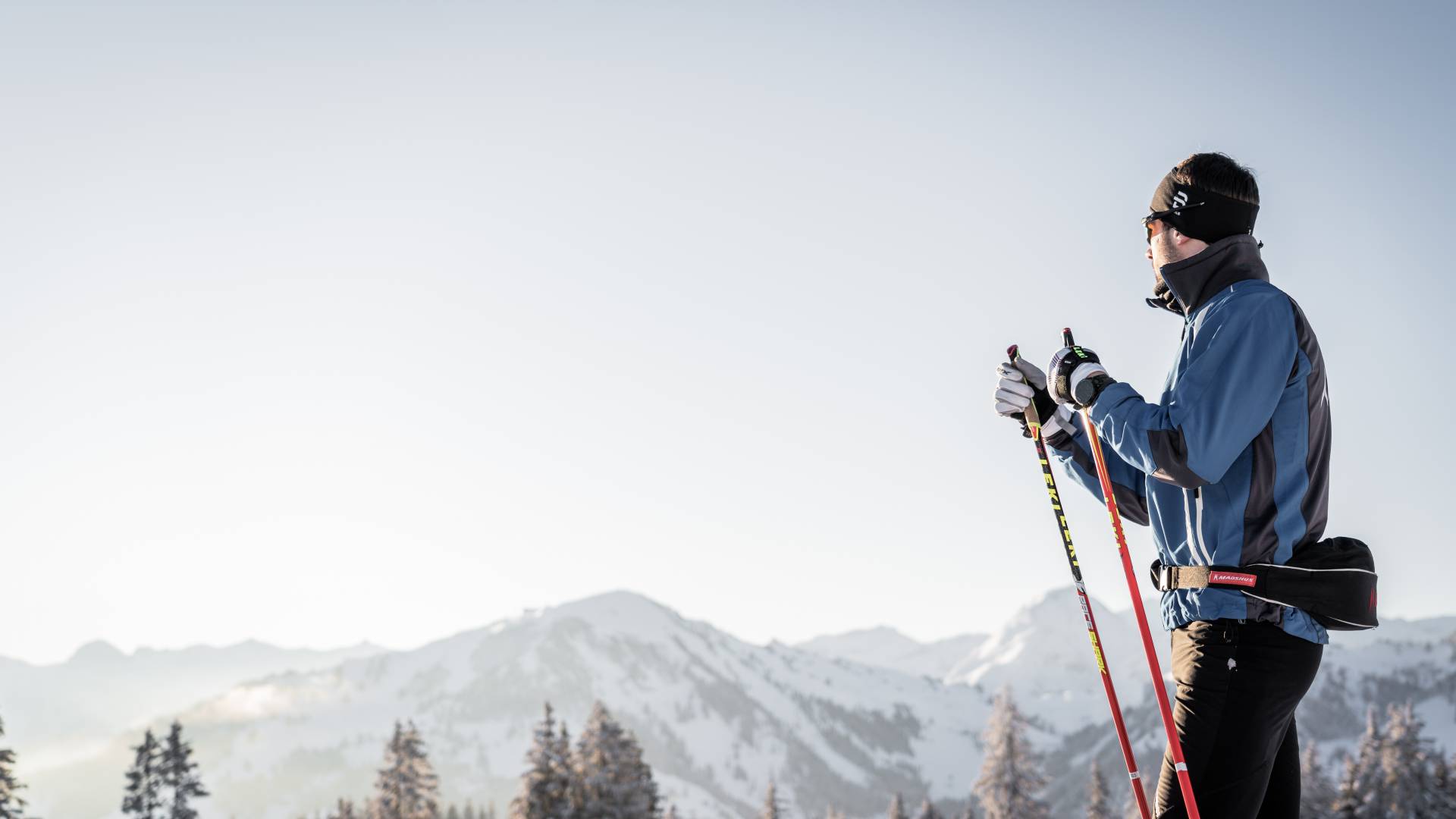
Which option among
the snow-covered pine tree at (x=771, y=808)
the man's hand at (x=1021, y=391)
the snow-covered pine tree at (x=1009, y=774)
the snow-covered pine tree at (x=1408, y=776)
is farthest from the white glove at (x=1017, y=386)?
the snow-covered pine tree at (x=1408, y=776)

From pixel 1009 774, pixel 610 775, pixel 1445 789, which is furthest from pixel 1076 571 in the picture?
pixel 1445 789

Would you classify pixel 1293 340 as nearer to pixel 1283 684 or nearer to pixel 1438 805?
pixel 1283 684

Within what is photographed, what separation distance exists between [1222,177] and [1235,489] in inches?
45.6

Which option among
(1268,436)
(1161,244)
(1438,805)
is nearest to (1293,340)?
(1268,436)

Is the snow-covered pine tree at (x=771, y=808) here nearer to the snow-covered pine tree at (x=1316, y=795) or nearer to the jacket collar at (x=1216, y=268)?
the snow-covered pine tree at (x=1316, y=795)

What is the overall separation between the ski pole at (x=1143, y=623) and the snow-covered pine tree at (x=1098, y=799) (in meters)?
42.0

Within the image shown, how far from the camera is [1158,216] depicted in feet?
12.8

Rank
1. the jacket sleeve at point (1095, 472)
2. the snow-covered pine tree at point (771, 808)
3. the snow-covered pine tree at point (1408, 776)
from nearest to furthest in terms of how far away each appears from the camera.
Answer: the jacket sleeve at point (1095, 472), the snow-covered pine tree at point (1408, 776), the snow-covered pine tree at point (771, 808)

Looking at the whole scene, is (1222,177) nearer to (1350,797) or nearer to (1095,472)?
(1095,472)

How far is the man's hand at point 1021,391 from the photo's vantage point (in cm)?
424

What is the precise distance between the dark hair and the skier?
171mm

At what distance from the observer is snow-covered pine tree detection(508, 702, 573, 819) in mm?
33688

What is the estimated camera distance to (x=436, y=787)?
37281 millimetres

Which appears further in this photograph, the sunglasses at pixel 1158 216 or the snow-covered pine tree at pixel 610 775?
the snow-covered pine tree at pixel 610 775
